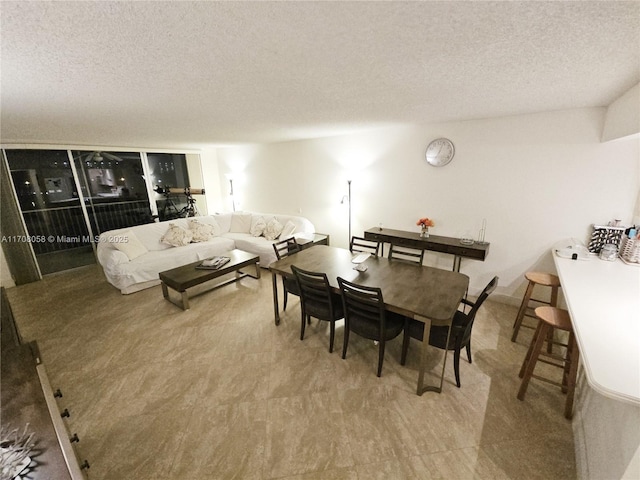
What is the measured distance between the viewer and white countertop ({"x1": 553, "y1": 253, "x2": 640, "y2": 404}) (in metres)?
1.05

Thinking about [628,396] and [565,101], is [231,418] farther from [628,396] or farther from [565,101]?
[565,101]

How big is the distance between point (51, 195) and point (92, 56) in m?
4.88

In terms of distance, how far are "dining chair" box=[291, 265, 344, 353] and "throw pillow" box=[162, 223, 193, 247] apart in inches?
121

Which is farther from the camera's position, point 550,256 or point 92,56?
point 550,256

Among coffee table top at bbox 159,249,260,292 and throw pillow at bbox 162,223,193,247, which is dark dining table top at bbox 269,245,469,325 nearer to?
coffee table top at bbox 159,249,260,292

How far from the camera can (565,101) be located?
2301 millimetres

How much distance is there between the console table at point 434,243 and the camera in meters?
3.04

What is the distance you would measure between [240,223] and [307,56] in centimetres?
454

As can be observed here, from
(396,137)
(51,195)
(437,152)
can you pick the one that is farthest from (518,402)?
(51,195)

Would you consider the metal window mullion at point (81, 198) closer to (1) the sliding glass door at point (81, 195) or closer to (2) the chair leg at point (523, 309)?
(1) the sliding glass door at point (81, 195)

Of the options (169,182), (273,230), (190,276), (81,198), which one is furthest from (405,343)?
(169,182)

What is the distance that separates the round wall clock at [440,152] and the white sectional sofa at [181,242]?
2.36m

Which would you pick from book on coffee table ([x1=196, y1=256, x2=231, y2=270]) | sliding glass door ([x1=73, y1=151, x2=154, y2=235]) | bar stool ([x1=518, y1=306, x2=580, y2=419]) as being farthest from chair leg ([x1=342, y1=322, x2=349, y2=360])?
sliding glass door ([x1=73, y1=151, x2=154, y2=235])

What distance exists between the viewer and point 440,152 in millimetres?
3381
